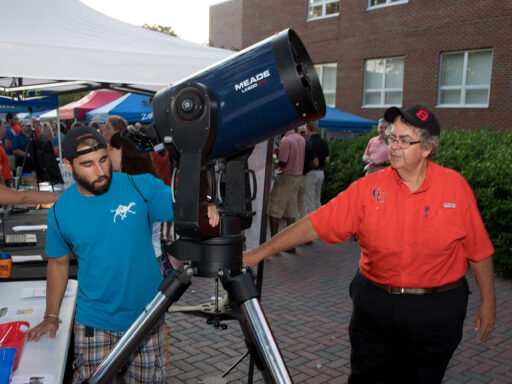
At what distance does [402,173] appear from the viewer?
2.34 meters

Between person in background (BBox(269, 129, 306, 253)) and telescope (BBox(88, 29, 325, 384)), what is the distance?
546 centimetres

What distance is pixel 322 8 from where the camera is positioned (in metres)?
19.4

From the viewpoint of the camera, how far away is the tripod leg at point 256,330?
4.92 feet

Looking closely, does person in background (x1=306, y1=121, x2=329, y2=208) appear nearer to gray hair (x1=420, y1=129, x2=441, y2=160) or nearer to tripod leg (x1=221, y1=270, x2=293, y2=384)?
gray hair (x1=420, y1=129, x2=441, y2=160)

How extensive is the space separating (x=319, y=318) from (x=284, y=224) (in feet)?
15.1

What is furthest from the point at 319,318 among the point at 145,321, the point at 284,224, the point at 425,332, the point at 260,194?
the point at 284,224

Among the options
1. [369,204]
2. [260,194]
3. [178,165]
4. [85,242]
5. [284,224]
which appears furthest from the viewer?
[284,224]

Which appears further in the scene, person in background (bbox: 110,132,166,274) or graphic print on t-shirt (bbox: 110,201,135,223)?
person in background (bbox: 110,132,166,274)

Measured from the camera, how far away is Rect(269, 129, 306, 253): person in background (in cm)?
732

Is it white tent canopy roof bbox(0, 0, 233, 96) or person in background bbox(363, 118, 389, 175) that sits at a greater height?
white tent canopy roof bbox(0, 0, 233, 96)

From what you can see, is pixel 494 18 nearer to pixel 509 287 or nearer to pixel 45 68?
pixel 509 287

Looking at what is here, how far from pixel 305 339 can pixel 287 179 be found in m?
3.53

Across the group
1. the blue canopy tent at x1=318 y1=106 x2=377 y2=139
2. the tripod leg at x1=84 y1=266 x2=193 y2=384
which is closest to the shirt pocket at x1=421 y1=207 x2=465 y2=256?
the tripod leg at x1=84 y1=266 x2=193 y2=384

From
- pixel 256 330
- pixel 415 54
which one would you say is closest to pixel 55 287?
pixel 256 330
